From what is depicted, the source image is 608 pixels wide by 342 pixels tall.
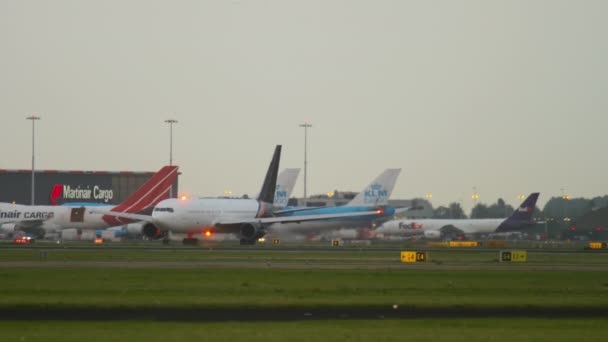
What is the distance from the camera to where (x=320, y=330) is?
90.9 ft

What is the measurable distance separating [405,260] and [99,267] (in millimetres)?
19816

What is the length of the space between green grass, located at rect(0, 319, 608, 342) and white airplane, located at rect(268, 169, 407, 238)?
7492 cm

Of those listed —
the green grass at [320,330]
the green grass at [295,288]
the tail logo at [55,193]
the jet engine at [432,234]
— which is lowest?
the green grass at [320,330]

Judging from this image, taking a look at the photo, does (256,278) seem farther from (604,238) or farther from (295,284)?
(604,238)

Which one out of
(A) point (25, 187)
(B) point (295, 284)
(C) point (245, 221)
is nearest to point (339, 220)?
(C) point (245, 221)

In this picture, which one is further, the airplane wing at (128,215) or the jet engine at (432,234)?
the jet engine at (432,234)

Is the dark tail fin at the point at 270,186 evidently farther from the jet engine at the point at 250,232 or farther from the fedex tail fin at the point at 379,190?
the fedex tail fin at the point at 379,190

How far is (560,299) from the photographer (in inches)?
1451

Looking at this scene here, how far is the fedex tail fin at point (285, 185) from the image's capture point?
120 m

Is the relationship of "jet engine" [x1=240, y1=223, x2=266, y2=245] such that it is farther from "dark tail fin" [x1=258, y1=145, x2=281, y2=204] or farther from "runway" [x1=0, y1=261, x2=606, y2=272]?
"runway" [x1=0, y1=261, x2=606, y2=272]

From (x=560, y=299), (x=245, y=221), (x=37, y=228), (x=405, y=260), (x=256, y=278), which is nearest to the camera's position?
(x=560, y=299)

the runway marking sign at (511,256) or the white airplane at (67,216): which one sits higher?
the white airplane at (67,216)

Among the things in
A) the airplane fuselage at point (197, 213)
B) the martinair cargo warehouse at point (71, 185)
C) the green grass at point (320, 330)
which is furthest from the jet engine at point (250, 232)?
the martinair cargo warehouse at point (71, 185)

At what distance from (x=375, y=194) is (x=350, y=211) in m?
5.65
